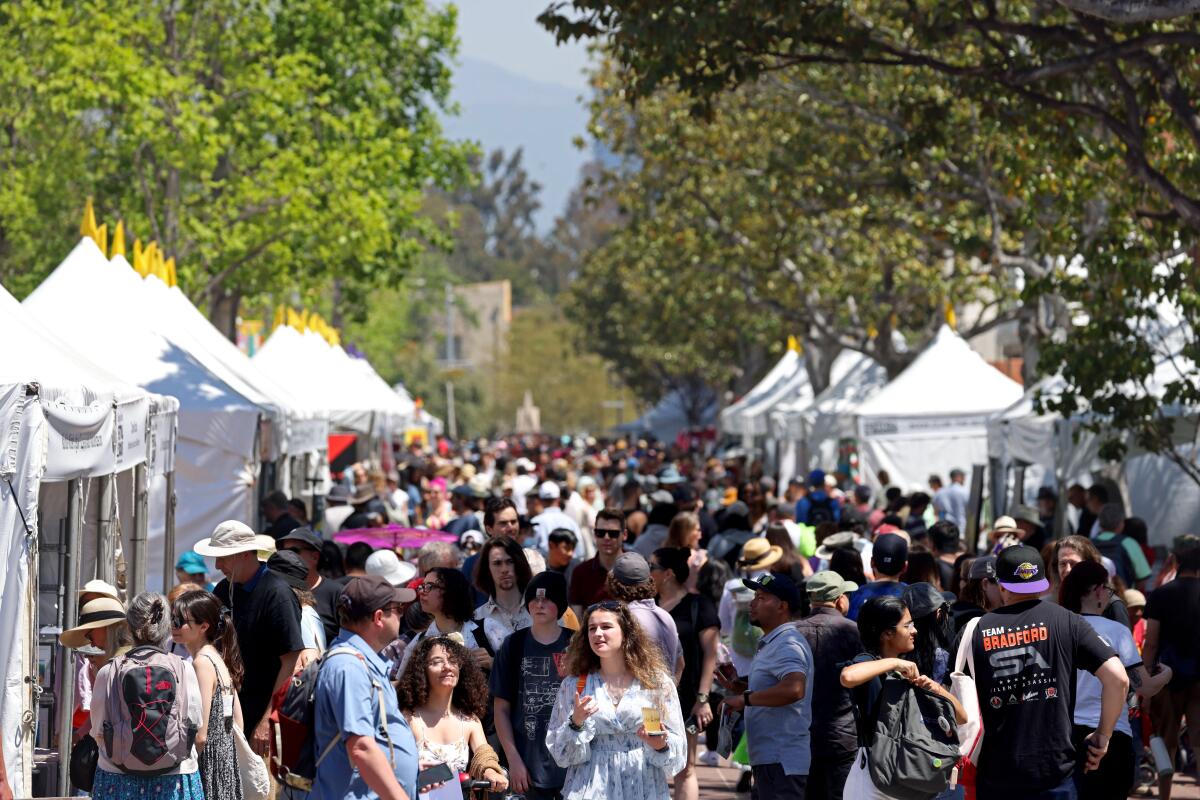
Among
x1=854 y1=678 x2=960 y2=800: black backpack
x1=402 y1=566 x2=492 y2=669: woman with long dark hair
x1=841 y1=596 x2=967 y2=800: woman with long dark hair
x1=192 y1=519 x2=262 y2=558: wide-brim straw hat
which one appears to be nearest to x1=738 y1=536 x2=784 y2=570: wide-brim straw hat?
x1=402 y1=566 x2=492 y2=669: woman with long dark hair

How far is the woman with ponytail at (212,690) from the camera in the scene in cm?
679

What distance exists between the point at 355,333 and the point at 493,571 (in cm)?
5700

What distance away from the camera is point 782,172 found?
25.5 meters

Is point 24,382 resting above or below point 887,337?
below

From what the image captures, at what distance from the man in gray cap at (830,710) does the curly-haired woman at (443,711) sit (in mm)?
1809

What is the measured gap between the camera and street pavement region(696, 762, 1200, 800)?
36.6 ft

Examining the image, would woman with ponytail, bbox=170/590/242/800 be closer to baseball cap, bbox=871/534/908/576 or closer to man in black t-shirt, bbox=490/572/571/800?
man in black t-shirt, bbox=490/572/571/800

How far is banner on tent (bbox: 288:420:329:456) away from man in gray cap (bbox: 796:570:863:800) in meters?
10.4

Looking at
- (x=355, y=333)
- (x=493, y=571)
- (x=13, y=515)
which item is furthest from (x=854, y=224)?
(x=355, y=333)

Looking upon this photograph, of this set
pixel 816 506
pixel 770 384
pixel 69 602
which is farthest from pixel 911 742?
pixel 770 384

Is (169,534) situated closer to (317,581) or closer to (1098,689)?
(317,581)

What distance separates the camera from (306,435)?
19250mm

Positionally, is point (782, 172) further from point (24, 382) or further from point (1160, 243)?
point (24, 382)

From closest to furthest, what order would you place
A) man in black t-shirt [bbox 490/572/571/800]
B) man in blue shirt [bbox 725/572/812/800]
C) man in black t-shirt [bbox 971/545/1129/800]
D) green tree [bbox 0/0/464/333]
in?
1. man in black t-shirt [bbox 971/545/1129/800]
2. man in black t-shirt [bbox 490/572/571/800]
3. man in blue shirt [bbox 725/572/812/800]
4. green tree [bbox 0/0/464/333]
